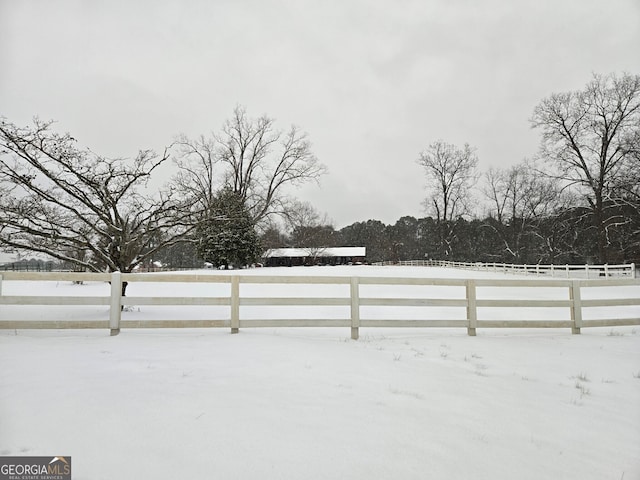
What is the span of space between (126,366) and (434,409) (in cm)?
317

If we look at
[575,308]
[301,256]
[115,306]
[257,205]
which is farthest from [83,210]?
[301,256]

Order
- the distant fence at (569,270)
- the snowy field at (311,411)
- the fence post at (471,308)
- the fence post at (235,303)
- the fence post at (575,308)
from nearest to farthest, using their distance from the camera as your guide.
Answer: the snowy field at (311,411) < the fence post at (235,303) < the fence post at (471,308) < the fence post at (575,308) < the distant fence at (569,270)

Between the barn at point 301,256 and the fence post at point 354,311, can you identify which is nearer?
the fence post at point 354,311

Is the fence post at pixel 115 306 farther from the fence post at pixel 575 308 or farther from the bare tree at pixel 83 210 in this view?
the fence post at pixel 575 308

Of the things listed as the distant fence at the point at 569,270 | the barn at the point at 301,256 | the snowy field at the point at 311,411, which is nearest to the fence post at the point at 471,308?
the snowy field at the point at 311,411

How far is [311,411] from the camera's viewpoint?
294 cm

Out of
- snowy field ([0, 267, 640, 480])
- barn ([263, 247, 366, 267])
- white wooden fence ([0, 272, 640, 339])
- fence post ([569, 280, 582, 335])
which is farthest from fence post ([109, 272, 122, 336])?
barn ([263, 247, 366, 267])

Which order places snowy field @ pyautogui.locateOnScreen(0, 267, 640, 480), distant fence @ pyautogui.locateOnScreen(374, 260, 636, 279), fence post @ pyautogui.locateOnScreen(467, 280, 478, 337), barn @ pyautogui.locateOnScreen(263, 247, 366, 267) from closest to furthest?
snowy field @ pyautogui.locateOnScreen(0, 267, 640, 480) → fence post @ pyautogui.locateOnScreen(467, 280, 478, 337) → distant fence @ pyautogui.locateOnScreen(374, 260, 636, 279) → barn @ pyautogui.locateOnScreen(263, 247, 366, 267)

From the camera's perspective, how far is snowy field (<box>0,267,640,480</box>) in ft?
7.30

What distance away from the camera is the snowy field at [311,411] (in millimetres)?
2227

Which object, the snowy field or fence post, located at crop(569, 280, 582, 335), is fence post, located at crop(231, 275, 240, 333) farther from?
fence post, located at crop(569, 280, 582, 335)

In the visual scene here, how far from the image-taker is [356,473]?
7.07 feet

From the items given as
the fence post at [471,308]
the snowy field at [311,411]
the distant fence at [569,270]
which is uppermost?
the distant fence at [569,270]

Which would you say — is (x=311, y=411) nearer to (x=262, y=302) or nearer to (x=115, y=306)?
(x=262, y=302)
